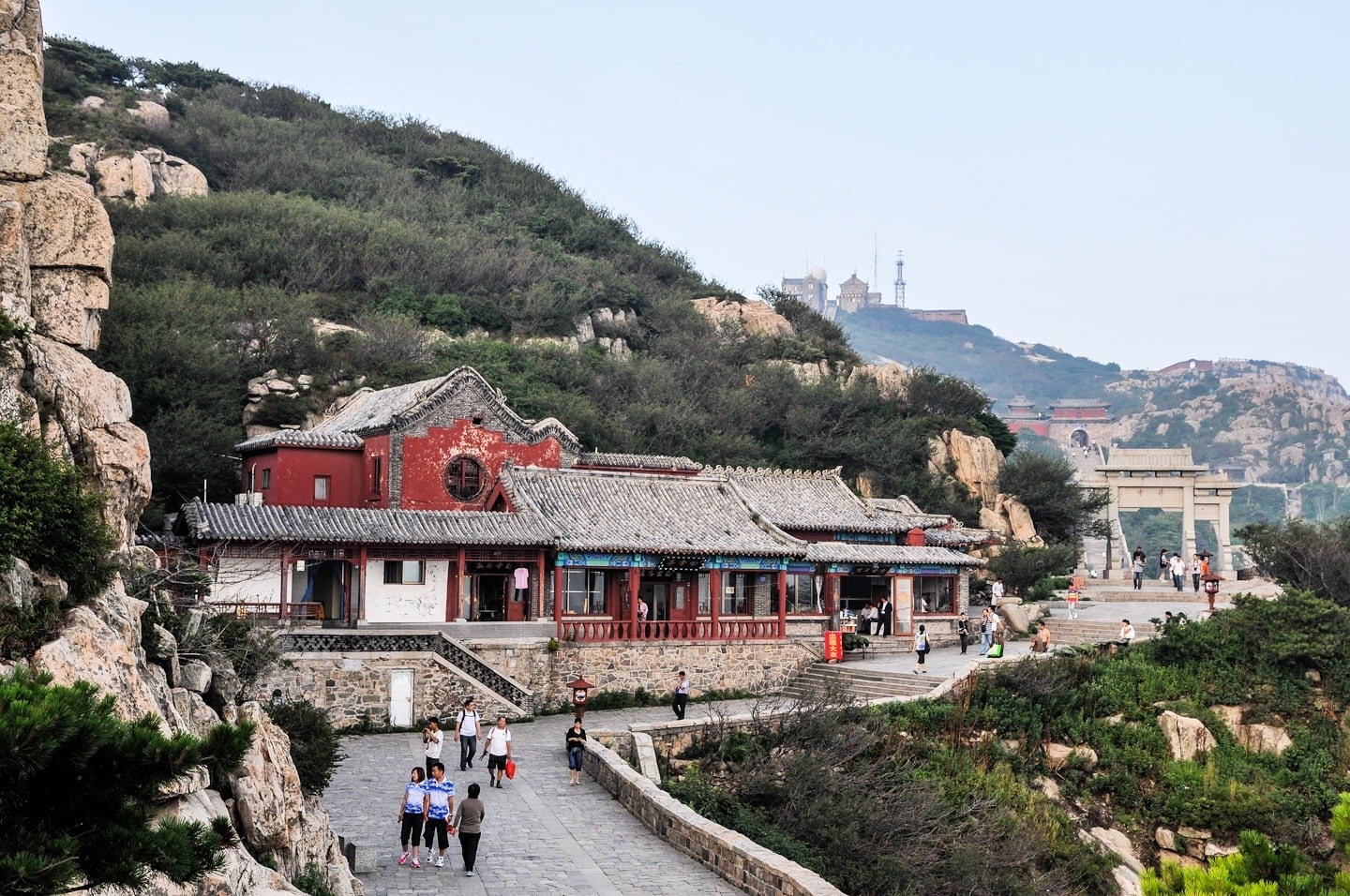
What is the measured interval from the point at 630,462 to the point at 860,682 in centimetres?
1110

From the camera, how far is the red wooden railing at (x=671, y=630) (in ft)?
94.6

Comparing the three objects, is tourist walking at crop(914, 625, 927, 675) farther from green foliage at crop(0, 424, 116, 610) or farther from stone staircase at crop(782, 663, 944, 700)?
green foliage at crop(0, 424, 116, 610)

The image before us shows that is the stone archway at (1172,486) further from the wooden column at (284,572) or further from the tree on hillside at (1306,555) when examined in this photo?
the wooden column at (284,572)

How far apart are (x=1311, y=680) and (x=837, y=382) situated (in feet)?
107

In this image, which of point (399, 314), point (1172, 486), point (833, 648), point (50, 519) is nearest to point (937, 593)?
point (833, 648)

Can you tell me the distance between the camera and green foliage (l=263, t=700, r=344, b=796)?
16.7 m

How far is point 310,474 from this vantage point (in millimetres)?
33531

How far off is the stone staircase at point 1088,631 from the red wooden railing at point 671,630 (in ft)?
26.1

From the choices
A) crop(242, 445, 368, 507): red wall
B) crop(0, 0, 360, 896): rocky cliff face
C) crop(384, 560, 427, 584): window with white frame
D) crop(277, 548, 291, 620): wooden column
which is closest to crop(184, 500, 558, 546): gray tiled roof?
crop(277, 548, 291, 620): wooden column

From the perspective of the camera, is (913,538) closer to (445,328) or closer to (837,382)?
(837,382)

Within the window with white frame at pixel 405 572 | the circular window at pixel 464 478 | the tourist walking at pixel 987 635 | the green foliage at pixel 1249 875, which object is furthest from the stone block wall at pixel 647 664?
the green foliage at pixel 1249 875

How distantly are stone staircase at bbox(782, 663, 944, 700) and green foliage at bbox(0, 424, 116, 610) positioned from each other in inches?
689

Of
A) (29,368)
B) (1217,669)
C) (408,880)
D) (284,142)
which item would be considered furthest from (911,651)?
(284,142)

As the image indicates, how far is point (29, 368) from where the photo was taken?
13.2 metres
